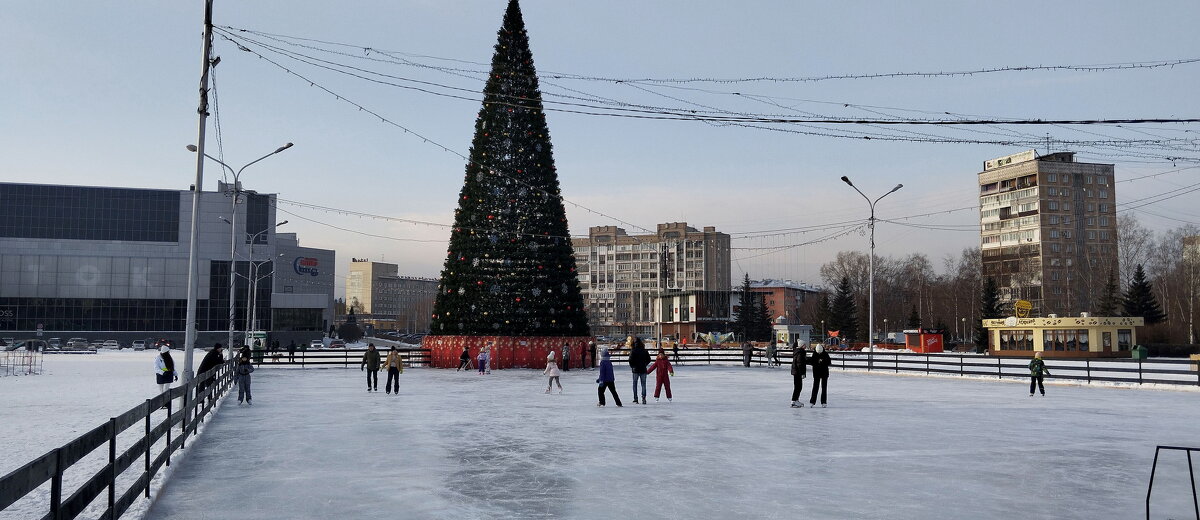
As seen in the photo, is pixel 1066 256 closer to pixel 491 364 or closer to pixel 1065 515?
pixel 491 364

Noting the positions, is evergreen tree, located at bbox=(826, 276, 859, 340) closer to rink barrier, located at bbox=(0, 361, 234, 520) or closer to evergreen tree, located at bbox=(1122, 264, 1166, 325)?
evergreen tree, located at bbox=(1122, 264, 1166, 325)

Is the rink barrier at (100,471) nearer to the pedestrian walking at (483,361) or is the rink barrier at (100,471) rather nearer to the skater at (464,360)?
the pedestrian walking at (483,361)

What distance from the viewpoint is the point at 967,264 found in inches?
4776

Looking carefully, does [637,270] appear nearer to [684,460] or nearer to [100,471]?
[684,460]

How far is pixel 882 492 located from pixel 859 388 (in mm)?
19541

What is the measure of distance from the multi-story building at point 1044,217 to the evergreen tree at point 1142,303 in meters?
33.2

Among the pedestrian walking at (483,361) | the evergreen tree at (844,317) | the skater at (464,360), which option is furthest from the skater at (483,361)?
the evergreen tree at (844,317)

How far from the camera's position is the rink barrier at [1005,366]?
1154 inches

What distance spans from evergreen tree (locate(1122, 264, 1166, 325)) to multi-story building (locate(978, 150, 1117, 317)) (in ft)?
109

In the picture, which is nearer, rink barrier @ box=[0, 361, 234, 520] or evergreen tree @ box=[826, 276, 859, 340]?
rink barrier @ box=[0, 361, 234, 520]

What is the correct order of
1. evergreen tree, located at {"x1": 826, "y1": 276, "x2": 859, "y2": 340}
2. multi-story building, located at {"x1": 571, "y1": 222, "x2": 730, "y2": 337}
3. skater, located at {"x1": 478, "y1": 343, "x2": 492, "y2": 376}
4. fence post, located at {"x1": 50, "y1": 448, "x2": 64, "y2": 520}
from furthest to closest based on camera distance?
multi-story building, located at {"x1": 571, "y1": 222, "x2": 730, "y2": 337} < evergreen tree, located at {"x1": 826, "y1": 276, "x2": 859, "y2": 340} < skater, located at {"x1": 478, "y1": 343, "x2": 492, "y2": 376} < fence post, located at {"x1": 50, "y1": 448, "x2": 64, "y2": 520}

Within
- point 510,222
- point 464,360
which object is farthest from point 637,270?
point 464,360

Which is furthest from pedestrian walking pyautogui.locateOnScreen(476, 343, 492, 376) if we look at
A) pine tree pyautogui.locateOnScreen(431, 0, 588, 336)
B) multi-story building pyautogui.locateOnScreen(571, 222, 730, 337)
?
multi-story building pyautogui.locateOnScreen(571, 222, 730, 337)

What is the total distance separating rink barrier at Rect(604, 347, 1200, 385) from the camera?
2931 centimetres
